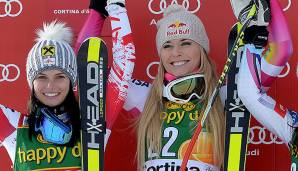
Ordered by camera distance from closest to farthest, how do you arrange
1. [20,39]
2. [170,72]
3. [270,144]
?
[170,72]
[270,144]
[20,39]

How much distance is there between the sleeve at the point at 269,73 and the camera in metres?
2.80

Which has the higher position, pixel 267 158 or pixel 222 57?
pixel 222 57

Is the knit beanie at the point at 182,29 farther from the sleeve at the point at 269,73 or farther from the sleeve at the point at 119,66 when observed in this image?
the sleeve at the point at 269,73

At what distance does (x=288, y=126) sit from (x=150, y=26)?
109cm

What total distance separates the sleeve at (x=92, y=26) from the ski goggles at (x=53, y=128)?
473mm

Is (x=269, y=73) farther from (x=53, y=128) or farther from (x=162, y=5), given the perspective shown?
(x=53, y=128)

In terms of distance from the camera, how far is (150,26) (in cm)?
354

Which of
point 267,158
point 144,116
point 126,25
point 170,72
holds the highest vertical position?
point 126,25

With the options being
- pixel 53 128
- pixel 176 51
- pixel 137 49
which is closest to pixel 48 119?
pixel 53 128

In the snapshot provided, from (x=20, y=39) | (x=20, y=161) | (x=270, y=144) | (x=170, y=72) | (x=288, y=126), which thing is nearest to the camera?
(x=288, y=126)

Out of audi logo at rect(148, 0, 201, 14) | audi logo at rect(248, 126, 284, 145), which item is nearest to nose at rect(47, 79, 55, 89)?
audi logo at rect(148, 0, 201, 14)

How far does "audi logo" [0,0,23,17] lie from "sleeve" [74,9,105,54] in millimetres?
528

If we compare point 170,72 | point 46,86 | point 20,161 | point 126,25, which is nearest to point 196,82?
point 170,72

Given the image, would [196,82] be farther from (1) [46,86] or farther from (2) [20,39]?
(2) [20,39]
